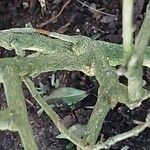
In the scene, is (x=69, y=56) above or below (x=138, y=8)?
above

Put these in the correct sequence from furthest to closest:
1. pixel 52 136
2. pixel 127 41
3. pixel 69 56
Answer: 1. pixel 52 136
2. pixel 69 56
3. pixel 127 41

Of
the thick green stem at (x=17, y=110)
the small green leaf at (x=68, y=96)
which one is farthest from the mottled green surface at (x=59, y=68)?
the small green leaf at (x=68, y=96)

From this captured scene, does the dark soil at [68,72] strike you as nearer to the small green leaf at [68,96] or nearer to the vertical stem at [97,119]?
the small green leaf at [68,96]

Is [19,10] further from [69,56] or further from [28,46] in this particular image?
[69,56]

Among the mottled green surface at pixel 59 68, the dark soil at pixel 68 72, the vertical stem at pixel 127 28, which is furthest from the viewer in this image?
the dark soil at pixel 68 72

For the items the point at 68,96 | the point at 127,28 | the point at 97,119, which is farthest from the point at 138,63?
the point at 68,96

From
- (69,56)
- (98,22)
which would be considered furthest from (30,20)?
(69,56)

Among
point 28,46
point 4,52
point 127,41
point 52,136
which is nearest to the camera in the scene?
point 127,41
